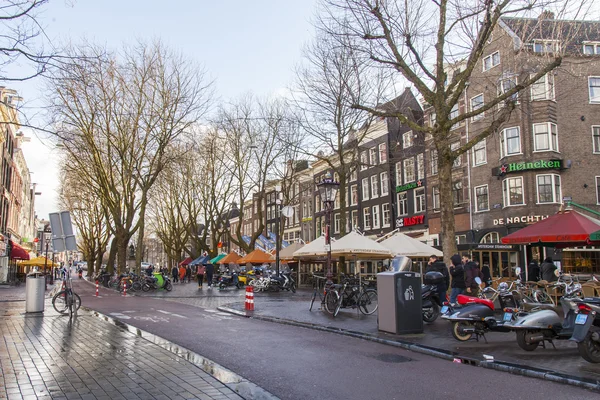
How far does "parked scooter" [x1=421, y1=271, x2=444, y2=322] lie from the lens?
42.2 ft

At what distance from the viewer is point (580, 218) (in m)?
14.9

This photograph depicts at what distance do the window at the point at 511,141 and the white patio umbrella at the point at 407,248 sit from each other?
43.3 feet

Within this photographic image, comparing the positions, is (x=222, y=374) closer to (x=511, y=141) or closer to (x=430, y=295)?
(x=430, y=295)

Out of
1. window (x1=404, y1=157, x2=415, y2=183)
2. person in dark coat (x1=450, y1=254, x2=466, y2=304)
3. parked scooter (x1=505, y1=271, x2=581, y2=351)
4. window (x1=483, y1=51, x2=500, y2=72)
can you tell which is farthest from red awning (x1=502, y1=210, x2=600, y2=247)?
window (x1=404, y1=157, x2=415, y2=183)

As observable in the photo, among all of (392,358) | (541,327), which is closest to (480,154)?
(541,327)

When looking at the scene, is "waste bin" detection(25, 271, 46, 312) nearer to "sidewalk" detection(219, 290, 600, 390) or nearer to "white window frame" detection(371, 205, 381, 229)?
"sidewalk" detection(219, 290, 600, 390)

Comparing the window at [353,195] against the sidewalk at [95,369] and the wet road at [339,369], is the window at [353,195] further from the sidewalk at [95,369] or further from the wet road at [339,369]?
the sidewalk at [95,369]

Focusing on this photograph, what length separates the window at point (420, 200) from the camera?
4079cm

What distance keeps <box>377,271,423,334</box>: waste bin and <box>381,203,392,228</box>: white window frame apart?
3400cm

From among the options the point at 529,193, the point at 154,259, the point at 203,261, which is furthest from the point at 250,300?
the point at 154,259

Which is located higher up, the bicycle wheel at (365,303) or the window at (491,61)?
the window at (491,61)

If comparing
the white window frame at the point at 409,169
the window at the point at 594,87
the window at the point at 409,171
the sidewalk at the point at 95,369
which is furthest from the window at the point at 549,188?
the sidewalk at the point at 95,369

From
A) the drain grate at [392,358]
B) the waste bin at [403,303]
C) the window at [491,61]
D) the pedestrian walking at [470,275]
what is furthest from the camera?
the window at [491,61]

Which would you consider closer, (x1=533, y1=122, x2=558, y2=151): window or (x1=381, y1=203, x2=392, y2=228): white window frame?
(x1=533, y1=122, x2=558, y2=151): window
